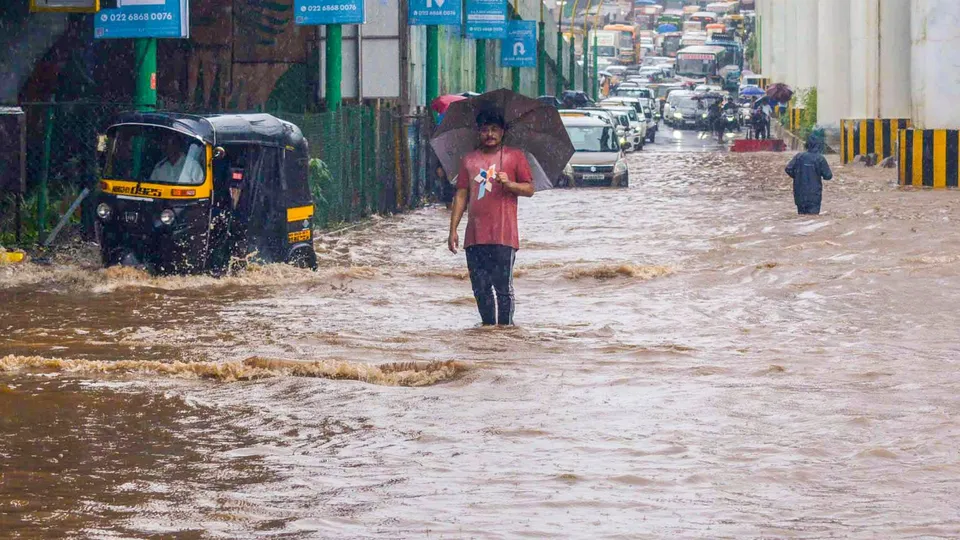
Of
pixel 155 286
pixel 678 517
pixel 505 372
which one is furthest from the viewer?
pixel 155 286

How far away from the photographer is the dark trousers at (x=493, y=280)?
40.0ft

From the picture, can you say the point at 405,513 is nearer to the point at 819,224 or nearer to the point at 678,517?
the point at 678,517

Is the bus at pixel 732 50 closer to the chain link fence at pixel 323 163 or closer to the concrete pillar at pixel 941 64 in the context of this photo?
the concrete pillar at pixel 941 64

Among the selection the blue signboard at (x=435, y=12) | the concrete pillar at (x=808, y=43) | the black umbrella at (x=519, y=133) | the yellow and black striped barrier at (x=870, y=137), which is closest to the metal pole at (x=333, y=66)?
the blue signboard at (x=435, y=12)

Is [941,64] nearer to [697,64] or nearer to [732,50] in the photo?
[697,64]

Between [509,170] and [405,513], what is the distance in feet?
18.2

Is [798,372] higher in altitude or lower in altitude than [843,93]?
lower

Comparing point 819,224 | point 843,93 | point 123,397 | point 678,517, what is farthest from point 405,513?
point 843,93

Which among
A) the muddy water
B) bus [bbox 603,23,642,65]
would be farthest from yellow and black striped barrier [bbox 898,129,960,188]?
bus [bbox 603,23,642,65]

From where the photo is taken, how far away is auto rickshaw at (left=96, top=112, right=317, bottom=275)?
15648mm

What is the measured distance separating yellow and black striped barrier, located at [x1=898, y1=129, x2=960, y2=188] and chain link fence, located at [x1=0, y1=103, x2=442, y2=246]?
8.63m

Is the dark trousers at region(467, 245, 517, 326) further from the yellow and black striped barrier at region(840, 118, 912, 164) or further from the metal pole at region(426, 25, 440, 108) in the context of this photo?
the yellow and black striped barrier at region(840, 118, 912, 164)

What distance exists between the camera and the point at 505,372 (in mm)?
10555

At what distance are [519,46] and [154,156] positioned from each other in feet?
113
